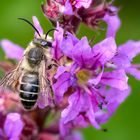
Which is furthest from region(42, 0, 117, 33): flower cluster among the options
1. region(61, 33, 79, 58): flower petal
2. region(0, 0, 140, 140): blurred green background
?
region(0, 0, 140, 140): blurred green background

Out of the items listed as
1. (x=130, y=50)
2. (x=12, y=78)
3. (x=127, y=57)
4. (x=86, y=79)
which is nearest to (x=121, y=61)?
(x=127, y=57)

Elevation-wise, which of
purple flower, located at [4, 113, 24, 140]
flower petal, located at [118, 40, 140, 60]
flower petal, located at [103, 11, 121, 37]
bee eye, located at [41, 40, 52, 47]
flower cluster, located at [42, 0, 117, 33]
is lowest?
purple flower, located at [4, 113, 24, 140]

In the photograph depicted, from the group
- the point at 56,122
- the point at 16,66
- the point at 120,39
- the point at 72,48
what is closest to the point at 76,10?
the point at 72,48

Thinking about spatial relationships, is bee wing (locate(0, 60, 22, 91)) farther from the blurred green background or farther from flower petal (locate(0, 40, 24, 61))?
the blurred green background

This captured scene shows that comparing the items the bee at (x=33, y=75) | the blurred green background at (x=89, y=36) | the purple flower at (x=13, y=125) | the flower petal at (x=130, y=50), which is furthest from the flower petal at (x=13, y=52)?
the blurred green background at (x=89, y=36)

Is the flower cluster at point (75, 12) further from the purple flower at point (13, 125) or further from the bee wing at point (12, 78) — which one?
the purple flower at point (13, 125)

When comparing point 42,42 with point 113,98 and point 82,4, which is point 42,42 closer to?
point 82,4
